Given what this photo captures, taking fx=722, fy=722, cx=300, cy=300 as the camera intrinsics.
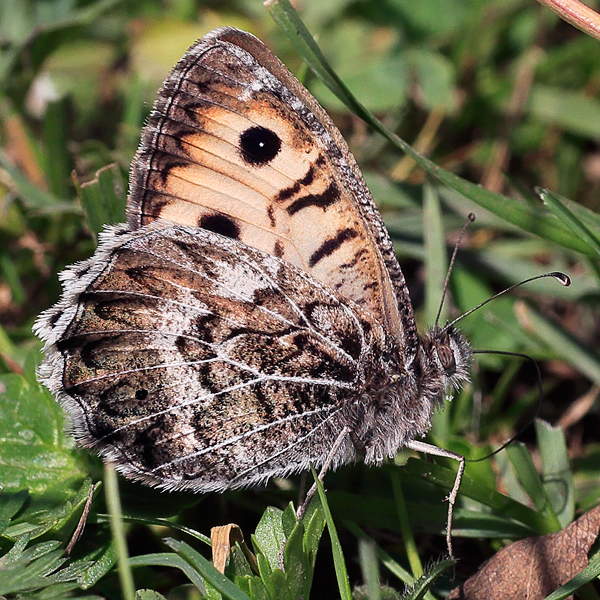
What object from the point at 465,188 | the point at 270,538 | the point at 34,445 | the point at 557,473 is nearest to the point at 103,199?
the point at 34,445

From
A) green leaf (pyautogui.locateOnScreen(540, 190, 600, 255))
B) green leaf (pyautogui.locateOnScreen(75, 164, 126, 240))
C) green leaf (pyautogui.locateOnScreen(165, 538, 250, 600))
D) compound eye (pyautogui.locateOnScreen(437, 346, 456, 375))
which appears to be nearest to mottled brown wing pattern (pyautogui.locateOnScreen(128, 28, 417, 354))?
compound eye (pyautogui.locateOnScreen(437, 346, 456, 375))

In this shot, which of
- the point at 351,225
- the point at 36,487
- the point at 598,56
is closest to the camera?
the point at 36,487

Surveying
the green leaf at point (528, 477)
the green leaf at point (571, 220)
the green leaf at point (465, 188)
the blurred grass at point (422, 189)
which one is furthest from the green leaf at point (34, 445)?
the green leaf at point (571, 220)

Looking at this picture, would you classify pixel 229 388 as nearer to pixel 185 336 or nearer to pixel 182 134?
pixel 185 336

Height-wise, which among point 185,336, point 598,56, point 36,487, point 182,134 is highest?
point 598,56

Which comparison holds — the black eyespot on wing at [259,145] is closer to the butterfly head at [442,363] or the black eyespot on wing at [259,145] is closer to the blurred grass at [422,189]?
the blurred grass at [422,189]

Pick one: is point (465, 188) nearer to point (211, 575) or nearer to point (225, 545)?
point (225, 545)

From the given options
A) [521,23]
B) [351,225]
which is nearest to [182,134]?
[351,225]
